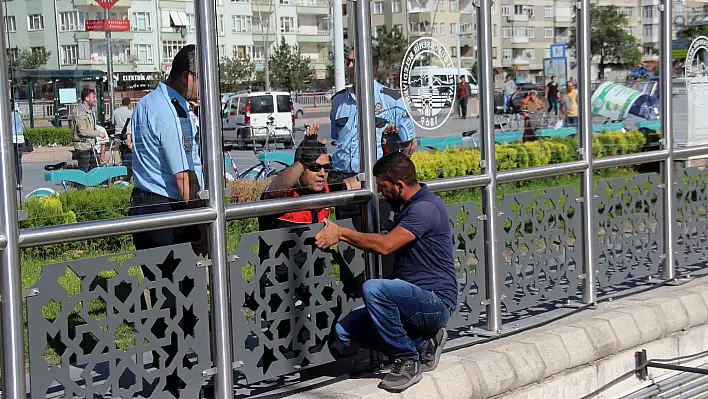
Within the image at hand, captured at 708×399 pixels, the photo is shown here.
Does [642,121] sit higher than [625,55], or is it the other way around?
[625,55]

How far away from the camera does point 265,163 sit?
5.46m

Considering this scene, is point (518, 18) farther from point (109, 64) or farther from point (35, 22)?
point (35, 22)

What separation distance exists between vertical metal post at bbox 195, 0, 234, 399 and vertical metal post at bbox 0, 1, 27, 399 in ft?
3.36

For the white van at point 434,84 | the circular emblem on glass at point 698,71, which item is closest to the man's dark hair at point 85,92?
the white van at point 434,84

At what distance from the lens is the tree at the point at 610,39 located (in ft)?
25.4

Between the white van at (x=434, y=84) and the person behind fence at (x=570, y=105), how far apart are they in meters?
1.14

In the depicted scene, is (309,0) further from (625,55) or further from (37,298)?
(625,55)

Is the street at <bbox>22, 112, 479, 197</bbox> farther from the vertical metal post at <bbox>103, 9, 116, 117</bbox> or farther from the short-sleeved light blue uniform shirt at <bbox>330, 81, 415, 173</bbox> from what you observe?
the vertical metal post at <bbox>103, 9, 116, 117</bbox>

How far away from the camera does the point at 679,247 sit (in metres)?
8.64

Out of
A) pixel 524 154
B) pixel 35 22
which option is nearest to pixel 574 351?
pixel 524 154

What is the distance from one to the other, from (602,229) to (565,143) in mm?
775

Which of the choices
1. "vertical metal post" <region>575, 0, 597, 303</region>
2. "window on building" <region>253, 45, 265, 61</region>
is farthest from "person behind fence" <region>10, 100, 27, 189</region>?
"vertical metal post" <region>575, 0, 597, 303</region>

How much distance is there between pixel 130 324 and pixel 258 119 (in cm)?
121

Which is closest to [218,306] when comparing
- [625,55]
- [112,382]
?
[112,382]
